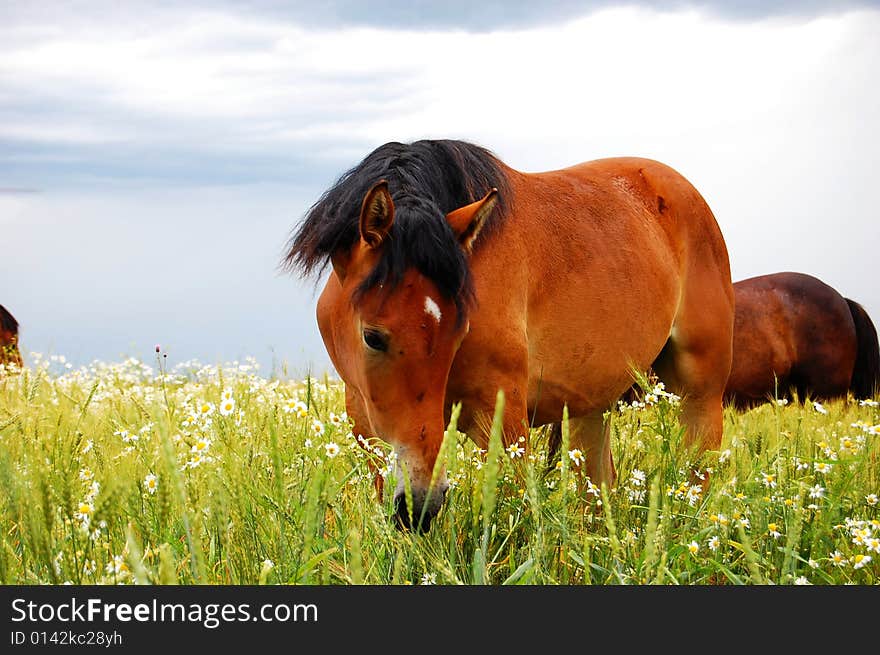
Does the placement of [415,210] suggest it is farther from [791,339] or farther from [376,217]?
[791,339]

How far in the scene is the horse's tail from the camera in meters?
11.5

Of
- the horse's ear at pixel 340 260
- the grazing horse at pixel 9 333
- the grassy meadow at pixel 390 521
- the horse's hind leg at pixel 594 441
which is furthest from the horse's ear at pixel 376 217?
the grazing horse at pixel 9 333

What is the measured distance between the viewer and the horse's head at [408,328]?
363 cm

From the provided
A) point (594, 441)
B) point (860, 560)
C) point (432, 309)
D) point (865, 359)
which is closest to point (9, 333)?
point (594, 441)

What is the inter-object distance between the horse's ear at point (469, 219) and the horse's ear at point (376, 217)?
34 cm

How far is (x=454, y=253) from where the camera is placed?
3.74 metres

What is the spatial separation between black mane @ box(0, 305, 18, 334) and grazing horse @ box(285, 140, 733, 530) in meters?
8.44

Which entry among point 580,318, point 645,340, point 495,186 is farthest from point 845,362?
point 495,186

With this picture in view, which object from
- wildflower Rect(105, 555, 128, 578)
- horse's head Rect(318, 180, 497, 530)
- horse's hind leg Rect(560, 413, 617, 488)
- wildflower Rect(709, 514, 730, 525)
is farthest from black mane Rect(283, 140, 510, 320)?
horse's hind leg Rect(560, 413, 617, 488)

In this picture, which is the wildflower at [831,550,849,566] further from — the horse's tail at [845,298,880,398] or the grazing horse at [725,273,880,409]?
the horse's tail at [845,298,880,398]

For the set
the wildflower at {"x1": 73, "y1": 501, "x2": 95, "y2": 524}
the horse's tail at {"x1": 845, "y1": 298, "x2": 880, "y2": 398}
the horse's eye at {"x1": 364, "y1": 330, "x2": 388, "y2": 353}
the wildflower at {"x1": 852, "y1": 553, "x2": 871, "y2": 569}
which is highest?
the horse's eye at {"x1": 364, "y1": 330, "x2": 388, "y2": 353}

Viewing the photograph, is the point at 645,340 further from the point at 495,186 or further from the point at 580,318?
the point at 495,186

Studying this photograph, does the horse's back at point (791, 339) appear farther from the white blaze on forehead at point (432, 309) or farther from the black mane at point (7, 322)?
the black mane at point (7, 322)

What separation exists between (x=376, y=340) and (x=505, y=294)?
3.25 feet
